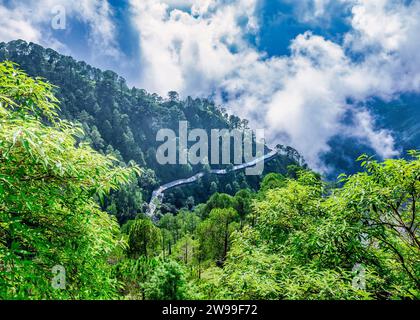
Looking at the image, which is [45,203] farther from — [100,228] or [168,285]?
[168,285]

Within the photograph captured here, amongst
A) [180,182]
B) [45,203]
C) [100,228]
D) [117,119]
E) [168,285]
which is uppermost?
[117,119]

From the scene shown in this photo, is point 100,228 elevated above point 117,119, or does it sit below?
below

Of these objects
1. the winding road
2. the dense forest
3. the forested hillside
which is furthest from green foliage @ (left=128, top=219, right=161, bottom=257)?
the forested hillside

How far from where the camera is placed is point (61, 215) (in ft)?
14.8

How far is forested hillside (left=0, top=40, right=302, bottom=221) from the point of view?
142 meters

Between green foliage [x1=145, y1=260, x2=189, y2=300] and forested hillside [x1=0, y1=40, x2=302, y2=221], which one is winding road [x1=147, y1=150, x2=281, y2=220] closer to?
forested hillside [x1=0, y1=40, x2=302, y2=221]

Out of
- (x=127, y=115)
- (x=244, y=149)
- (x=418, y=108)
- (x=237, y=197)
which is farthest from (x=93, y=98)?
(x=418, y=108)

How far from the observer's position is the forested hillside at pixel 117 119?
5610 inches

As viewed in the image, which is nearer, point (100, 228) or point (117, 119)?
point (100, 228)

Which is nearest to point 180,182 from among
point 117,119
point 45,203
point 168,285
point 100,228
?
point 117,119

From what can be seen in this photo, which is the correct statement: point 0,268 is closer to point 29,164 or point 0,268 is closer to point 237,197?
point 29,164

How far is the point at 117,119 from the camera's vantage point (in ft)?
561

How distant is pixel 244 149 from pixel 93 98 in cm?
10866
